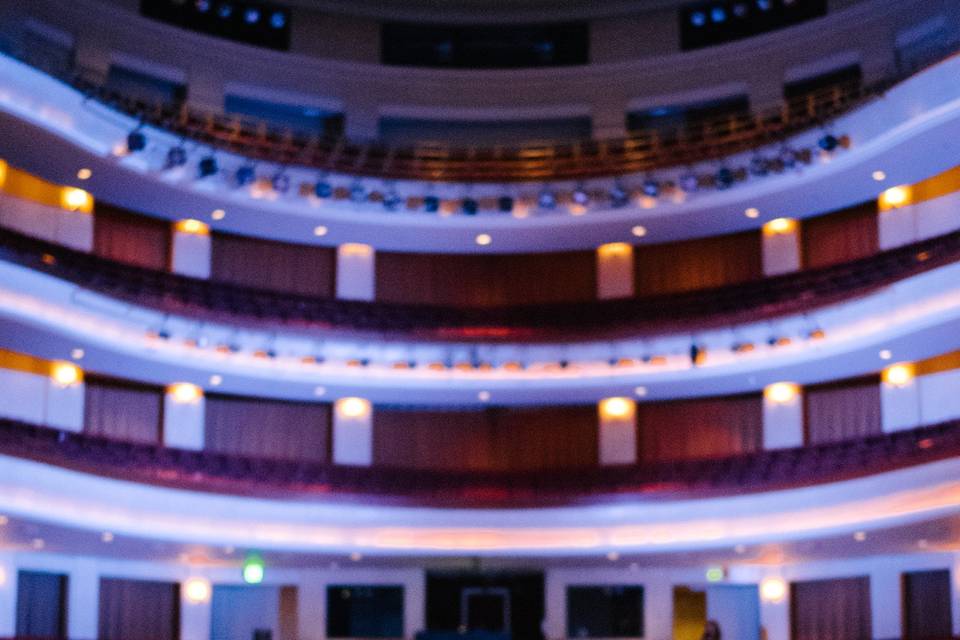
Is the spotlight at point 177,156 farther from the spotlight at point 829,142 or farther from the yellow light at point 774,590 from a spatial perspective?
the yellow light at point 774,590

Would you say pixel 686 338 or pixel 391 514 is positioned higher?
pixel 686 338

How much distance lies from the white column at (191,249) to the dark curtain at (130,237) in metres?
0.15

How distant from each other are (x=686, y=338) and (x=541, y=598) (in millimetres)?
5501

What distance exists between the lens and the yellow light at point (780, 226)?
26.5 meters

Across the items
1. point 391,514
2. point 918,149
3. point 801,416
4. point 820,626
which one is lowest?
point 820,626

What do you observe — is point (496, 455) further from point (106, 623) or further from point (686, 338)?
point (106, 623)

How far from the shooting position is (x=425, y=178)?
87.8 feet

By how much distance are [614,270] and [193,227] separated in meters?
7.96

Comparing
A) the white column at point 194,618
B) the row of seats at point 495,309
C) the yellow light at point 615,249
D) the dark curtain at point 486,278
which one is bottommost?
the white column at point 194,618

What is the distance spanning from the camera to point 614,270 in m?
28.0

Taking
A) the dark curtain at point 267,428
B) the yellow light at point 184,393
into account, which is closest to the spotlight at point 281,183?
the yellow light at point 184,393

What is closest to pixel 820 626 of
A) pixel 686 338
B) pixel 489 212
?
pixel 686 338

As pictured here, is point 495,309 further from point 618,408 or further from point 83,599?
point 83,599

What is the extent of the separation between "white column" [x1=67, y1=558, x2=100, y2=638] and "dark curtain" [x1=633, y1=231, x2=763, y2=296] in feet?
36.8
